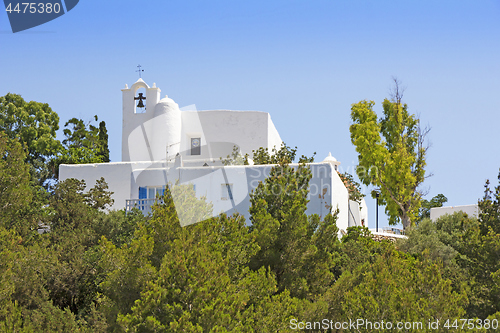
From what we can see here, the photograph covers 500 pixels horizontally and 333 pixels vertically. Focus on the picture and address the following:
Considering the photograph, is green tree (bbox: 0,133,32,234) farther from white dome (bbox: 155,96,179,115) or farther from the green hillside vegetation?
white dome (bbox: 155,96,179,115)

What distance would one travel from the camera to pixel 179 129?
31484mm

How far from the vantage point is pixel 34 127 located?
3656 cm

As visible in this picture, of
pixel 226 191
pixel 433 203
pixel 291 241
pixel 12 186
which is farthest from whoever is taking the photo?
pixel 433 203

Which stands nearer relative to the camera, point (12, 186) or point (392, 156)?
point (12, 186)

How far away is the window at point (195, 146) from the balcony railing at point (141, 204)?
631 cm

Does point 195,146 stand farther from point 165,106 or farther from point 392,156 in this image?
point 392,156

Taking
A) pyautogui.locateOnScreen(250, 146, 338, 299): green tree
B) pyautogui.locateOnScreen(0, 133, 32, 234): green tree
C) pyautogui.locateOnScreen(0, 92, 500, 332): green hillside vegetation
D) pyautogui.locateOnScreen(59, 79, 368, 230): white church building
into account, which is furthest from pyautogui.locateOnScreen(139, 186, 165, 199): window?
pyautogui.locateOnScreen(250, 146, 338, 299): green tree

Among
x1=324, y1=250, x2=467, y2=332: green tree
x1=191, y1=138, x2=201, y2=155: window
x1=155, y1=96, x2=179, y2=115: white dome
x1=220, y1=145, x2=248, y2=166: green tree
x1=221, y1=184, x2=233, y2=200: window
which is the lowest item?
x1=324, y1=250, x2=467, y2=332: green tree

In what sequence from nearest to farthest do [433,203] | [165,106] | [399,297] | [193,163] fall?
[399,297] < [193,163] < [165,106] < [433,203]

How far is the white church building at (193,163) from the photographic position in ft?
78.5

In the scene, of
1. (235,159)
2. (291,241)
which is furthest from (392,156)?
(291,241)

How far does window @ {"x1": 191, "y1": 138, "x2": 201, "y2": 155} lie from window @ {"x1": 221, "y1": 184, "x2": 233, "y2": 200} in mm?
6923

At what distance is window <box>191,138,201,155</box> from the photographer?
31.1 meters

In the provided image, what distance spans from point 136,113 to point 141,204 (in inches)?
317
